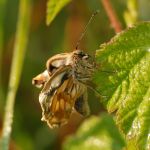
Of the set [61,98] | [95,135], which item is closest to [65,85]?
[61,98]

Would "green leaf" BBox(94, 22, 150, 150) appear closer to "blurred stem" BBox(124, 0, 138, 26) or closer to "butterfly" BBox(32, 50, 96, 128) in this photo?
"butterfly" BBox(32, 50, 96, 128)

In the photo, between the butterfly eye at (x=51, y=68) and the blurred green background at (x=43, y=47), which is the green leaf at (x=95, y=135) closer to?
the blurred green background at (x=43, y=47)

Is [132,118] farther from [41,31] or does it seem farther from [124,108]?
[41,31]

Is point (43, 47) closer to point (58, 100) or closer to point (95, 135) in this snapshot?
point (95, 135)

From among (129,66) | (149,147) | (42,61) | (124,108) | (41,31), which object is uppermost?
(41,31)

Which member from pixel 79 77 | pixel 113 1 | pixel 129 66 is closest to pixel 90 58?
pixel 79 77

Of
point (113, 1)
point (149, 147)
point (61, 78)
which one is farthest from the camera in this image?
point (113, 1)
